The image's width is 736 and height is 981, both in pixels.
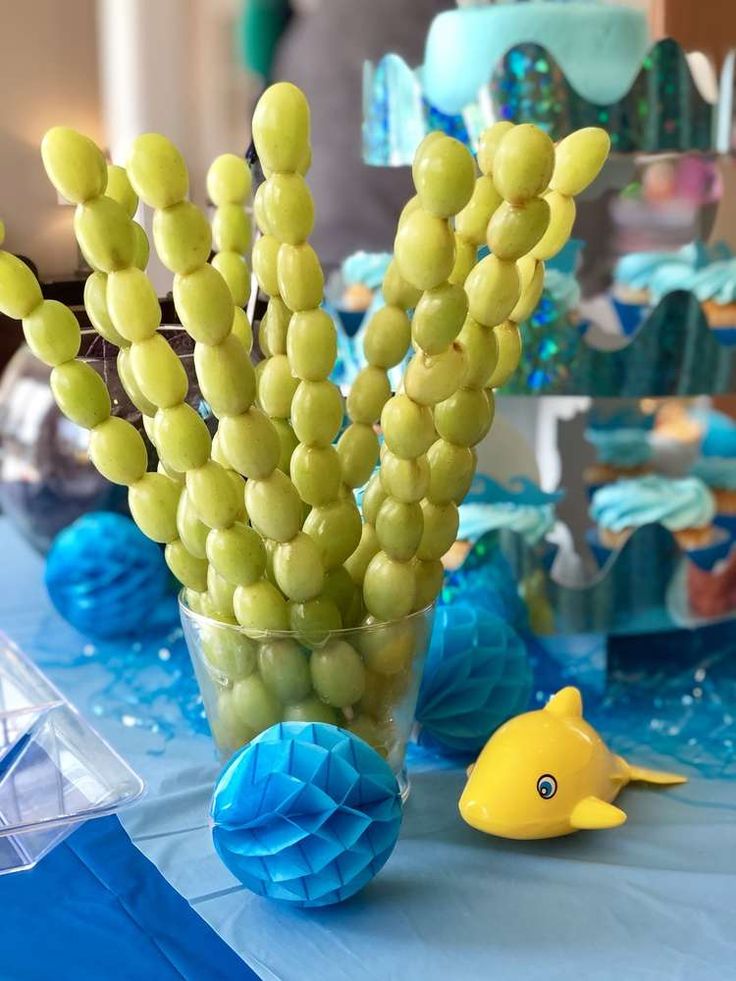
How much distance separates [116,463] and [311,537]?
0.08 meters

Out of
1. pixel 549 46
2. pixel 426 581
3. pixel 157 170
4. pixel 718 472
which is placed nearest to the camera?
pixel 157 170

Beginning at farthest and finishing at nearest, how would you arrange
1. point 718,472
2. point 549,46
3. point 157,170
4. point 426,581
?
point 718,472 < point 549,46 < point 426,581 < point 157,170

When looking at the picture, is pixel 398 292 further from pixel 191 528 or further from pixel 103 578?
pixel 103 578

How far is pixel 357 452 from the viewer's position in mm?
473

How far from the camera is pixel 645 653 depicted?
0.69 metres

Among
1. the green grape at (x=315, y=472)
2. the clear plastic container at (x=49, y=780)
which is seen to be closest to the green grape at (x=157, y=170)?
the green grape at (x=315, y=472)

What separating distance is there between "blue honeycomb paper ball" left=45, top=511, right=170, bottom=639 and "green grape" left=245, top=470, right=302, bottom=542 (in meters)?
0.27

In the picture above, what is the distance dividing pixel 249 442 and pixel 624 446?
15.8 inches

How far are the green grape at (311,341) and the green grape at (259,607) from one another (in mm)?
83

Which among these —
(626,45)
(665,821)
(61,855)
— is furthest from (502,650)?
(626,45)

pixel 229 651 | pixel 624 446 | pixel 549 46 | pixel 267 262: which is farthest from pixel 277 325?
pixel 624 446

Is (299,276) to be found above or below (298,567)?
above

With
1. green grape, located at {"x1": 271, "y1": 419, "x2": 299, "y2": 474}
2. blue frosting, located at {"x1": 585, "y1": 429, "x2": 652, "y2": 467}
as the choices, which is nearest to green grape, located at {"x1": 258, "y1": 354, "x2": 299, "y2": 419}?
green grape, located at {"x1": 271, "y1": 419, "x2": 299, "y2": 474}

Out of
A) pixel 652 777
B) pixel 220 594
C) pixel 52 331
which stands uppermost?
pixel 52 331
